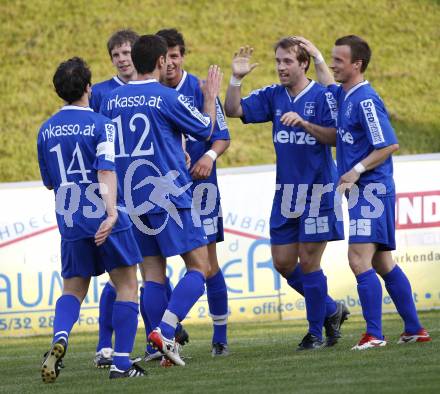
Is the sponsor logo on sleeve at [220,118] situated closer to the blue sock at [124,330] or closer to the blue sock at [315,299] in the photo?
the blue sock at [315,299]

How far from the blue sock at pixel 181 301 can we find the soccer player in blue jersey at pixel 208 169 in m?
0.88

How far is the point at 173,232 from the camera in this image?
24.2ft

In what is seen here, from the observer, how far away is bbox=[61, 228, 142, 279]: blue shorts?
6.88 metres

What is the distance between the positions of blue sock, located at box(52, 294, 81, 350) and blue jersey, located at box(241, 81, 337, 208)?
1.94m

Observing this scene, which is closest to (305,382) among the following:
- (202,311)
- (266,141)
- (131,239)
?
(131,239)

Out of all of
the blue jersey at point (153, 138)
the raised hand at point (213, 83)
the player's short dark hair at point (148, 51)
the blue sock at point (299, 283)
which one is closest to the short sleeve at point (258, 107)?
the raised hand at point (213, 83)

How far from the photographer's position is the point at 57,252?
11.6 metres

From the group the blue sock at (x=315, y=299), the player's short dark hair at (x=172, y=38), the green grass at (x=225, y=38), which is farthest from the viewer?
the green grass at (x=225, y=38)

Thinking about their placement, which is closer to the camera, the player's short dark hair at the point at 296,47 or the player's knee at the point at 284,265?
the player's short dark hair at the point at 296,47

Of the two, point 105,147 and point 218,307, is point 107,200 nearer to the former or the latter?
point 105,147

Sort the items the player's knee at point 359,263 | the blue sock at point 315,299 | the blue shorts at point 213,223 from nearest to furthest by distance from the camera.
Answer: the player's knee at point 359,263 → the blue sock at point 315,299 → the blue shorts at point 213,223

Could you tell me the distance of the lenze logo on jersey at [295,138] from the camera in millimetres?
8086

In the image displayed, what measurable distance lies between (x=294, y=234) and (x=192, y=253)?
43.0 inches

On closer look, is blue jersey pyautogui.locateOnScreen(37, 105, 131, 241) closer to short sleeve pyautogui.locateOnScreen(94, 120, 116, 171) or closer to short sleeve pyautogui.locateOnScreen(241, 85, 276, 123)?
short sleeve pyautogui.locateOnScreen(94, 120, 116, 171)
